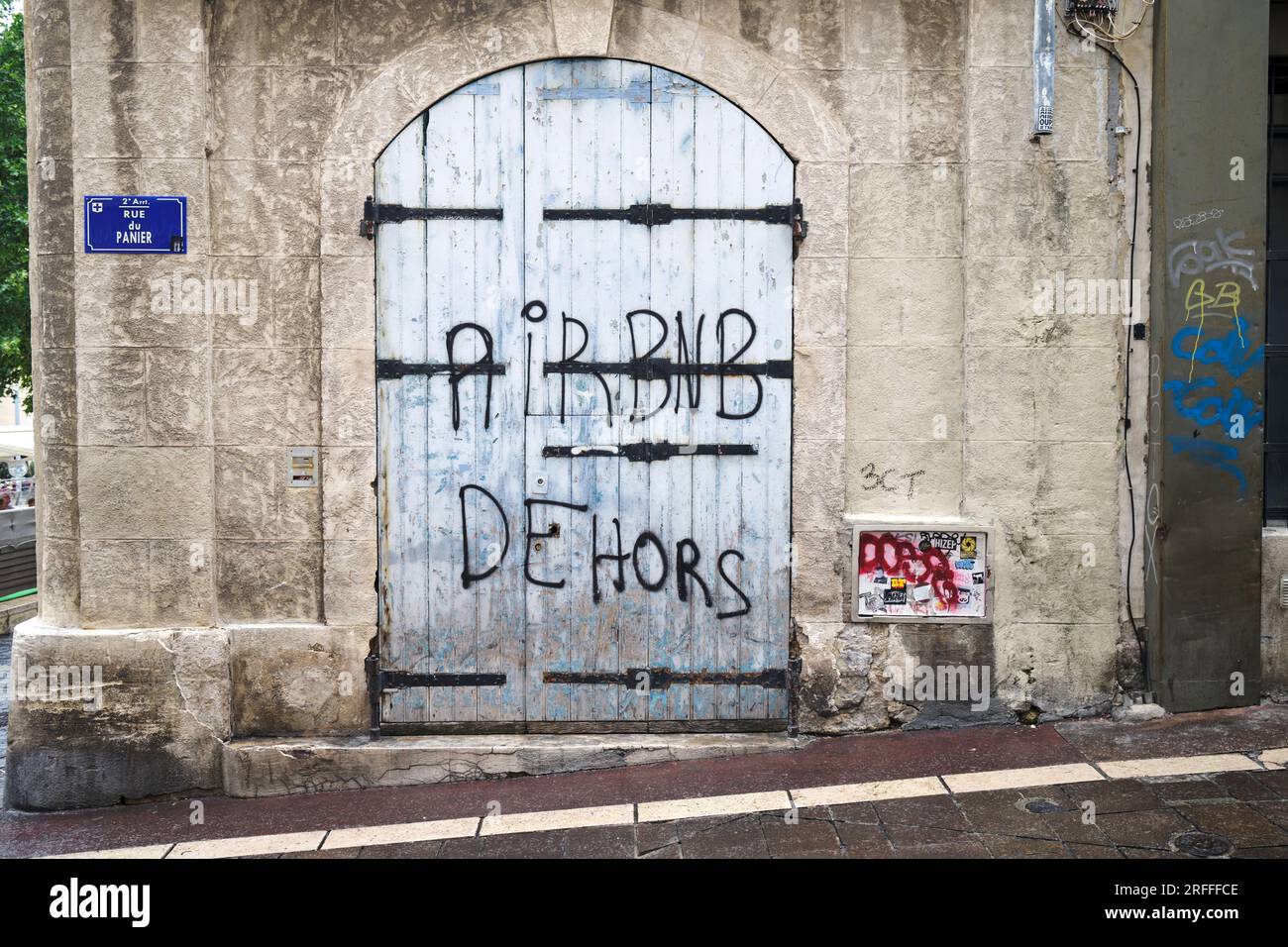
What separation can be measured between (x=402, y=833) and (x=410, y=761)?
635 millimetres

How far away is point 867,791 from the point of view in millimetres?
4973

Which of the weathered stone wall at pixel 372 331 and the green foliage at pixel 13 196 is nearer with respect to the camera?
the weathered stone wall at pixel 372 331

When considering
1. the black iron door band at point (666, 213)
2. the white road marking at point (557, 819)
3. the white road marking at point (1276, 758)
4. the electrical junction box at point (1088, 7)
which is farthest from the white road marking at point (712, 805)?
the electrical junction box at point (1088, 7)

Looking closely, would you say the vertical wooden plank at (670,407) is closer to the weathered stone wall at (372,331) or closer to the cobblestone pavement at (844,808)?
the weathered stone wall at (372,331)

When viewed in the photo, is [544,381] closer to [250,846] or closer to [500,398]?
[500,398]

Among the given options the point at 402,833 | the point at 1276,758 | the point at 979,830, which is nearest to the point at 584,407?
the point at 402,833

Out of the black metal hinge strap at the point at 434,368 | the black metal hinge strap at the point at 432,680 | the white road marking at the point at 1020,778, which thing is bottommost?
the white road marking at the point at 1020,778

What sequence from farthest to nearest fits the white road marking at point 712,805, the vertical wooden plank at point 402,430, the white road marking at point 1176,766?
the vertical wooden plank at point 402,430
the white road marking at point 1176,766
the white road marking at point 712,805

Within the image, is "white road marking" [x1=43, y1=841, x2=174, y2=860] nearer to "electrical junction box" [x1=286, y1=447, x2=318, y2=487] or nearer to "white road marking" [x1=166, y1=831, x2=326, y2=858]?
"white road marking" [x1=166, y1=831, x2=326, y2=858]

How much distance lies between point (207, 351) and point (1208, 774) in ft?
17.4

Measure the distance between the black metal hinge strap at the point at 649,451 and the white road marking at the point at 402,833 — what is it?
188 centimetres

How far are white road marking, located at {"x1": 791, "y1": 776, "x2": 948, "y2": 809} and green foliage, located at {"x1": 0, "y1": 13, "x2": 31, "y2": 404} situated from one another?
1748 centimetres

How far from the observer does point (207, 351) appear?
18.0 feet

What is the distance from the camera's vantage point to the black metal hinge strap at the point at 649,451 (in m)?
5.58
